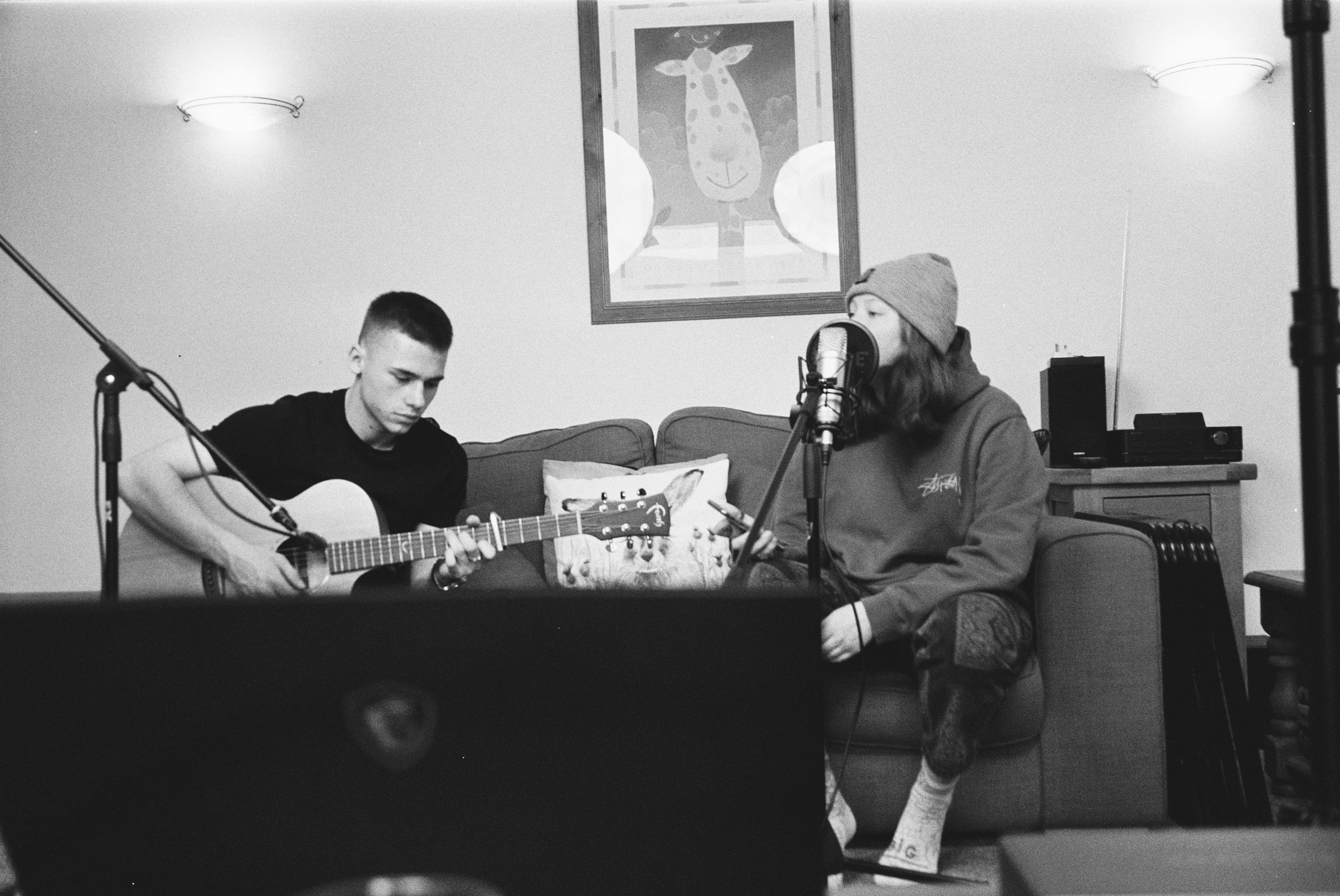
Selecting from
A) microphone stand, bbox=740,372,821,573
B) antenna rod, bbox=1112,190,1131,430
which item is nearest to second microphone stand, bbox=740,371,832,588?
microphone stand, bbox=740,372,821,573

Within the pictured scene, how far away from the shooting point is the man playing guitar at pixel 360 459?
2244mm

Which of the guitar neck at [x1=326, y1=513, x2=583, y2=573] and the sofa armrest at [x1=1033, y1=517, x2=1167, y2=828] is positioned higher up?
the guitar neck at [x1=326, y1=513, x2=583, y2=573]

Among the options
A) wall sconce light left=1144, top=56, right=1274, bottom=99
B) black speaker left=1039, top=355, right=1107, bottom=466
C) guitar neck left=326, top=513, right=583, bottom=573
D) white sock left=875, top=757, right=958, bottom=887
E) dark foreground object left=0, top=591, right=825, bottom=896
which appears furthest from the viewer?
wall sconce light left=1144, top=56, right=1274, bottom=99

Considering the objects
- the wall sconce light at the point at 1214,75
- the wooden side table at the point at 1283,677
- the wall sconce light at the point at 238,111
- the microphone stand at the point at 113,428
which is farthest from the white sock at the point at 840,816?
the wall sconce light at the point at 238,111

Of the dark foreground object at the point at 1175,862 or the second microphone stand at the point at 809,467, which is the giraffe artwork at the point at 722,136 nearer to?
the second microphone stand at the point at 809,467

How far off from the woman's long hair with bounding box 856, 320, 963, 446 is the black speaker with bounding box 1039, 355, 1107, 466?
0.89 m

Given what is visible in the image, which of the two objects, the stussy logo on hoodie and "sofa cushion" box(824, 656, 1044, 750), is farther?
the stussy logo on hoodie

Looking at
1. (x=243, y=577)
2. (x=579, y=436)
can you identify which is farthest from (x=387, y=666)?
(x=579, y=436)

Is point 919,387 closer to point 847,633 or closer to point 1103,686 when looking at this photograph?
point 847,633

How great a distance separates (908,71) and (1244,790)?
2.07 m

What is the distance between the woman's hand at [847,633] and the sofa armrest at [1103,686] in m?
0.36

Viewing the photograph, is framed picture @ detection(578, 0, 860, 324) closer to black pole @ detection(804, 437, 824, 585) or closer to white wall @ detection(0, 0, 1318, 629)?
white wall @ detection(0, 0, 1318, 629)

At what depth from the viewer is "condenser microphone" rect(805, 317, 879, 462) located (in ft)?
5.31

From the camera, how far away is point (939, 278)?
212cm
